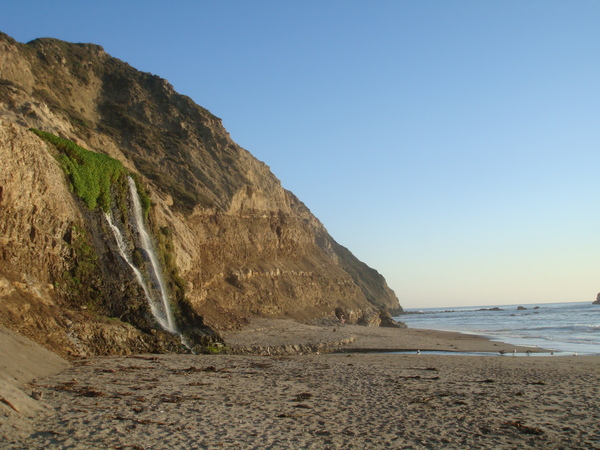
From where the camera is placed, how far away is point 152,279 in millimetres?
21438

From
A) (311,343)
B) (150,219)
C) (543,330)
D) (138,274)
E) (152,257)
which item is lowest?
(543,330)

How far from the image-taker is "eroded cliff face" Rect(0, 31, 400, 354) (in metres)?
15.8

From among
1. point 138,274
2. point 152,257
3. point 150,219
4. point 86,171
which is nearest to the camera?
point 138,274

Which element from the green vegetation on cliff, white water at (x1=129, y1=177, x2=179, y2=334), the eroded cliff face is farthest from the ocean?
the green vegetation on cliff

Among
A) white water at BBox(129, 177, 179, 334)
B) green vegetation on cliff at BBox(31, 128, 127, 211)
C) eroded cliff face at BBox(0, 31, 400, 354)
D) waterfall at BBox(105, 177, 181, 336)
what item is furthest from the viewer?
white water at BBox(129, 177, 179, 334)

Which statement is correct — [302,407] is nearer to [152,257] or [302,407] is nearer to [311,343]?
[311,343]

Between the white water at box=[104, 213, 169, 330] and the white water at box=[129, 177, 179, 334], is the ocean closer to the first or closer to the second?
the white water at box=[129, 177, 179, 334]

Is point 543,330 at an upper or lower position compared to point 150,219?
lower

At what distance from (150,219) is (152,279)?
4671mm

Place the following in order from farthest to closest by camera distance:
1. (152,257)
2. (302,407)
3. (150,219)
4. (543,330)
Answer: (543,330) → (150,219) → (152,257) → (302,407)

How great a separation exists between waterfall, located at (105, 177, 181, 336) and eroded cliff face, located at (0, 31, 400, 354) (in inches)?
31.2

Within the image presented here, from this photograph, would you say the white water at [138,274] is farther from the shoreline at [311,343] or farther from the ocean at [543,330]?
the ocean at [543,330]

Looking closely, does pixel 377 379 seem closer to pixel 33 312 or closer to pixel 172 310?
pixel 33 312

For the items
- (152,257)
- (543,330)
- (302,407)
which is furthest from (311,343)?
(543,330)
